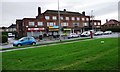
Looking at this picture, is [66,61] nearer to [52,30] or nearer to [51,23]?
[52,30]

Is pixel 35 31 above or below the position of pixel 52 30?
below

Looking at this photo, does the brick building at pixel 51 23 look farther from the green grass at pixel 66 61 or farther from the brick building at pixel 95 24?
the green grass at pixel 66 61

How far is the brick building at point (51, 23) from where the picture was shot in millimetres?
70875

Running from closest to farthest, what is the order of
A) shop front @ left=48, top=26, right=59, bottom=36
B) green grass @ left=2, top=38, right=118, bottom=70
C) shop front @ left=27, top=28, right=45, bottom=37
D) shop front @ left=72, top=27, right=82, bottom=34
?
green grass @ left=2, top=38, right=118, bottom=70 → shop front @ left=27, top=28, right=45, bottom=37 → shop front @ left=48, top=26, right=59, bottom=36 → shop front @ left=72, top=27, right=82, bottom=34

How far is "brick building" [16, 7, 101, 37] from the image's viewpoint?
7088cm

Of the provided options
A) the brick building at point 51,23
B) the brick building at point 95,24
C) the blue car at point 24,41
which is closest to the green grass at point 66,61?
the blue car at point 24,41

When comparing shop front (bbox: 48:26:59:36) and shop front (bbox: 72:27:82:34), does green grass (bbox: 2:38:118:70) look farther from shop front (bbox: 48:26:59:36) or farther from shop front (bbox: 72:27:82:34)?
shop front (bbox: 72:27:82:34)

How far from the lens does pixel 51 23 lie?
78.3m

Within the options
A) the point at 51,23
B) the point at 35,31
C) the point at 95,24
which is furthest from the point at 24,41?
the point at 95,24

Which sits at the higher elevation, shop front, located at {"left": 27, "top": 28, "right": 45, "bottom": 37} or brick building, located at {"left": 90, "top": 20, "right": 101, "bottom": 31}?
brick building, located at {"left": 90, "top": 20, "right": 101, "bottom": 31}

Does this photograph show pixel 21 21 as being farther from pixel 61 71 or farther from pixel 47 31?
pixel 61 71

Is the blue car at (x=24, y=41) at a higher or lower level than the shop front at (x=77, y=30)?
lower

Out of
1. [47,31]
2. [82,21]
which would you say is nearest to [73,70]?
[47,31]

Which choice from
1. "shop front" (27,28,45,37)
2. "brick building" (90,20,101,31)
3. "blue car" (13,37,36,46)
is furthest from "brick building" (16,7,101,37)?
"blue car" (13,37,36,46)
